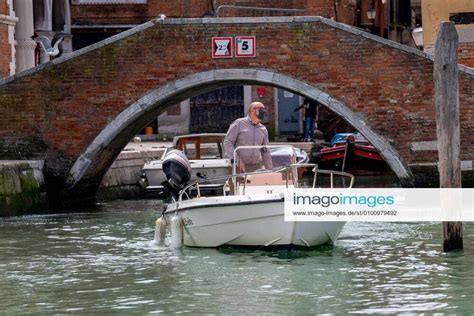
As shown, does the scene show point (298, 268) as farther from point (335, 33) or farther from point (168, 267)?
point (335, 33)

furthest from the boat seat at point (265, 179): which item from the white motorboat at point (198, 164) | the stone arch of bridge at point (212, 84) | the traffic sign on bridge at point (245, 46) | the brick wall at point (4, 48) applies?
the brick wall at point (4, 48)

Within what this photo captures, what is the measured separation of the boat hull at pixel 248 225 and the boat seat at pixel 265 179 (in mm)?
428

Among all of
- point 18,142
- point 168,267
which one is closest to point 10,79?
point 18,142

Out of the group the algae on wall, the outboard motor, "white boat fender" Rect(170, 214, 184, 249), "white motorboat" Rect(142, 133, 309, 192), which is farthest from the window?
"white boat fender" Rect(170, 214, 184, 249)

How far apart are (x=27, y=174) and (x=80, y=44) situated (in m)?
9.09

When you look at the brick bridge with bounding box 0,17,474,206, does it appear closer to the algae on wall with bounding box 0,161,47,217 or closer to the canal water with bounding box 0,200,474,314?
the algae on wall with bounding box 0,161,47,217

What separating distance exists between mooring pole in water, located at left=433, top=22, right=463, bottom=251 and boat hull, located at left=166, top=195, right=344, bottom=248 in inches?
47.3

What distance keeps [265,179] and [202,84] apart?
5417 millimetres

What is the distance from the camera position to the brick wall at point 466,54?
19734 millimetres

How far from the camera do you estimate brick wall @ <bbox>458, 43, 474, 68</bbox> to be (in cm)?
1973

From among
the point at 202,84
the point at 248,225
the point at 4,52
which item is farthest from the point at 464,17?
the point at 248,225

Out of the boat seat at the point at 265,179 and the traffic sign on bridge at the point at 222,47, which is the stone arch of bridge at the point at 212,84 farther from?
the boat seat at the point at 265,179

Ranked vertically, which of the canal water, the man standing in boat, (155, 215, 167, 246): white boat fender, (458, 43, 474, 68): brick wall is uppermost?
(458, 43, 474, 68): brick wall

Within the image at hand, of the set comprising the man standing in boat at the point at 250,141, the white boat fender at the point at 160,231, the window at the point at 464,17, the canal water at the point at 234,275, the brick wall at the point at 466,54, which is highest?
the window at the point at 464,17
